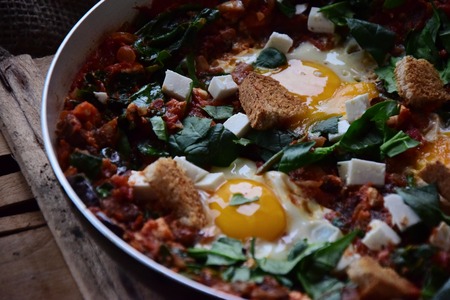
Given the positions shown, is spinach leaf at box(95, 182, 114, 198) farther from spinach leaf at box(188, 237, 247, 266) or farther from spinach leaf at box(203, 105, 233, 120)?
spinach leaf at box(203, 105, 233, 120)

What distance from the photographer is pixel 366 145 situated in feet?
14.5

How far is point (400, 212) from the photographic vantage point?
3.84 m

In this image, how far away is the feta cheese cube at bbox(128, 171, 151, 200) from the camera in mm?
3828

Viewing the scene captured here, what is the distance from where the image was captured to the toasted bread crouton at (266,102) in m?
4.48

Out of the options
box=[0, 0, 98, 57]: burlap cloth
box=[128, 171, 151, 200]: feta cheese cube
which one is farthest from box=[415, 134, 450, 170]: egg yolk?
box=[0, 0, 98, 57]: burlap cloth

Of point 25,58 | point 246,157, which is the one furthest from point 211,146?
point 25,58

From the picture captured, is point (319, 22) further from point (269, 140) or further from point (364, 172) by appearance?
point (364, 172)

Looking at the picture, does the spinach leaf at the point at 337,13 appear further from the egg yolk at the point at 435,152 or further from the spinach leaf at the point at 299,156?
the spinach leaf at the point at 299,156

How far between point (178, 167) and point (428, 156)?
1725 mm

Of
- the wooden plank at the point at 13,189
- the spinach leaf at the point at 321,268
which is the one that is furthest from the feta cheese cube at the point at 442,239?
the wooden plank at the point at 13,189

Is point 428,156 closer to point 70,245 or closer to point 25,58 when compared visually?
point 70,245

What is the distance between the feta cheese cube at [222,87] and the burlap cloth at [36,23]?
199cm

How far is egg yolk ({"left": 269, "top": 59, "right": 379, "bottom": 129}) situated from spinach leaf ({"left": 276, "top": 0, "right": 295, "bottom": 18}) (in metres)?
0.50

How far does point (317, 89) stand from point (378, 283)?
2.01m
